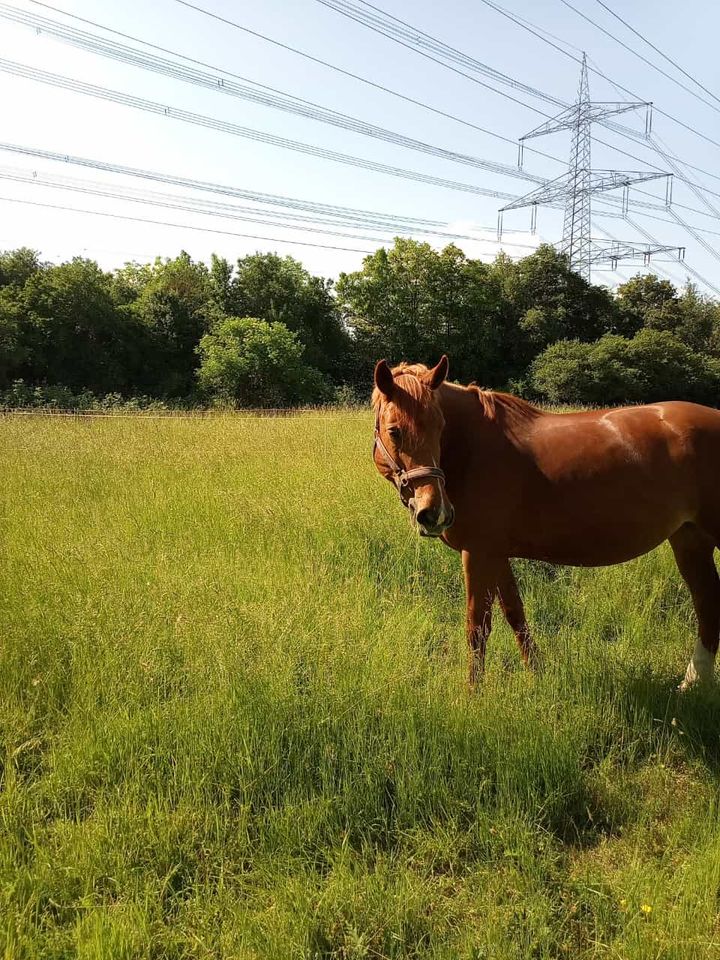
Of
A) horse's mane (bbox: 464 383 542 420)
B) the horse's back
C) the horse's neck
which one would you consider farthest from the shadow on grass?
horse's mane (bbox: 464 383 542 420)

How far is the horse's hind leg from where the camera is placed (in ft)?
10.3

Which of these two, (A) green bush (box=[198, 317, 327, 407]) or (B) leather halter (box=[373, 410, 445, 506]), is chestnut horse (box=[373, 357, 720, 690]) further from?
(A) green bush (box=[198, 317, 327, 407])

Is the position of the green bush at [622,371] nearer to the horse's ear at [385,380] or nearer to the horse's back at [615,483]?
the horse's back at [615,483]

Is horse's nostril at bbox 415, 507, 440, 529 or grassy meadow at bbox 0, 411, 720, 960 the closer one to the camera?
grassy meadow at bbox 0, 411, 720, 960

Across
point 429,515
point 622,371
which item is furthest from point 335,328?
point 429,515

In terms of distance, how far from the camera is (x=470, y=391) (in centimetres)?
288

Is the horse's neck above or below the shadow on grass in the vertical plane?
above

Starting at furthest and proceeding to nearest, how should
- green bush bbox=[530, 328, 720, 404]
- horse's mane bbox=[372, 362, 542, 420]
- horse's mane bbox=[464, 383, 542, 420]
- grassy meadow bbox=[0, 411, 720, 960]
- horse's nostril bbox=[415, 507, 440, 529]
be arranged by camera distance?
green bush bbox=[530, 328, 720, 404] < horse's mane bbox=[464, 383, 542, 420] < horse's mane bbox=[372, 362, 542, 420] < horse's nostril bbox=[415, 507, 440, 529] < grassy meadow bbox=[0, 411, 720, 960]

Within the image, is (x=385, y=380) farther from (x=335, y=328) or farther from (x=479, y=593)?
(x=335, y=328)

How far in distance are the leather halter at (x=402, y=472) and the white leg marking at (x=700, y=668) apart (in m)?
1.89

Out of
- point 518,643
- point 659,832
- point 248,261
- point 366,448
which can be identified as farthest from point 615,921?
point 248,261

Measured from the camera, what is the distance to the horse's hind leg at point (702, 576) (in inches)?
123

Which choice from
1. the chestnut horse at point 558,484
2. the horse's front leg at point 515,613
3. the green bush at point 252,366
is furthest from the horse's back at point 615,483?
the green bush at point 252,366

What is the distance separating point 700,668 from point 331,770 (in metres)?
2.21
